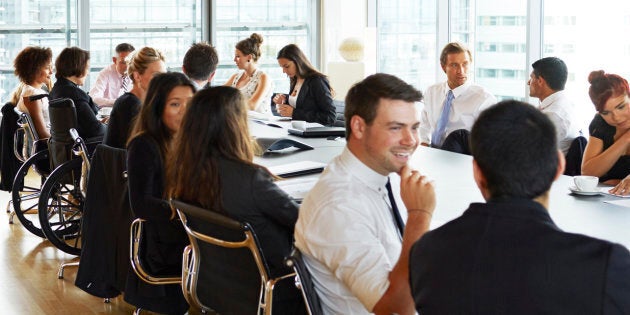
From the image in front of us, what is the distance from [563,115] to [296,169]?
2.04 metres

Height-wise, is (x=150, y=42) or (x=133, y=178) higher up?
(x=150, y=42)

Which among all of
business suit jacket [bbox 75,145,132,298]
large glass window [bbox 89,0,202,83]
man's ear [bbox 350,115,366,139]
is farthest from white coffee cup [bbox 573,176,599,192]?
large glass window [bbox 89,0,202,83]

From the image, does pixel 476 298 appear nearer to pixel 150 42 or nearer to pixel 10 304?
pixel 10 304

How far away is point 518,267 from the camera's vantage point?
1.63 metres

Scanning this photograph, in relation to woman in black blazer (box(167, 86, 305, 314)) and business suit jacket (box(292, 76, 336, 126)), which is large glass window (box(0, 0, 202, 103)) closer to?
business suit jacket (box(292, 76, 336, 126))

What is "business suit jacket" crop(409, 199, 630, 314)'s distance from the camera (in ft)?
5.16

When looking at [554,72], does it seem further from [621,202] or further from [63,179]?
[63,179]

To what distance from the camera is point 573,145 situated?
455cm

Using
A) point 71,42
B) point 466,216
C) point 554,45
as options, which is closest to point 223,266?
point 466,216

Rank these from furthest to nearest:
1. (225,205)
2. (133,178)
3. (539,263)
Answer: (133,178), (225,205), (539,263)

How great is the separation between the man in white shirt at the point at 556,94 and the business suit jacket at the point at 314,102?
75.7 inches

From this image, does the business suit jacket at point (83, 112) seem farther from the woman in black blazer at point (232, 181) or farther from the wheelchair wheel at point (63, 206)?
the woman in black blazer at point (232, 181)

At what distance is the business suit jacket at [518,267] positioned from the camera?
5.16ft

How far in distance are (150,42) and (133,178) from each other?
6907mm
